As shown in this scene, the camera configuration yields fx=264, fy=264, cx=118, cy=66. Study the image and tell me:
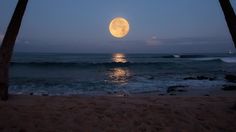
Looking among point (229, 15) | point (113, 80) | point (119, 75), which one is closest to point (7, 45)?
point (229, 15)

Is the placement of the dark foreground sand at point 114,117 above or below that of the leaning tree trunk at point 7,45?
below

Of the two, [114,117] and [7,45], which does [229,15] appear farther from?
[7,45]

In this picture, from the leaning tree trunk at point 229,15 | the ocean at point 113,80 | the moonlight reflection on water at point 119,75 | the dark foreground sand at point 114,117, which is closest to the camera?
the dark foreground sand at point 114,117

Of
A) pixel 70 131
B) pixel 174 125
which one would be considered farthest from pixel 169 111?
pixel 70 131

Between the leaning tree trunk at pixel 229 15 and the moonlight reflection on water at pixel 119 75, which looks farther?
the moonlight reflection on water at pixel 119 75

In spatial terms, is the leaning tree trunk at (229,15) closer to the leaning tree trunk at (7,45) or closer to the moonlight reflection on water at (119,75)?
the leaning tree trunk at (7,45)

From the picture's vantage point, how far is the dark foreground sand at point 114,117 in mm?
5879

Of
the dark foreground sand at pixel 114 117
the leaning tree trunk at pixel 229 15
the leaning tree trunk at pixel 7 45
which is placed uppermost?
the leaning tree trunk at pixel 229 15

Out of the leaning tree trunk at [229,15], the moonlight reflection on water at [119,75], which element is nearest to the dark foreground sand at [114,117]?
the leaning tree trunk at [229,15]

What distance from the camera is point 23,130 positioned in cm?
555

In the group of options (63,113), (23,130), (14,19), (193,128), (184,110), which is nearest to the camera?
(23,130)

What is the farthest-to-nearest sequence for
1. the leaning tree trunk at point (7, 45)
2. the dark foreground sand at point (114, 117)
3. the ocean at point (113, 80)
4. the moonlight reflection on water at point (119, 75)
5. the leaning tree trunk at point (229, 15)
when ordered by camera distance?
the moonlight reflection on water at point (119, 75) < the ocean at point (113, 80) < the leaning tree trunk at point (7, 45) < the leaning tree trunk at point (229, 15) < the dark foreground sand at point (114, 117)

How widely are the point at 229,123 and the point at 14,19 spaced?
6.42 meters

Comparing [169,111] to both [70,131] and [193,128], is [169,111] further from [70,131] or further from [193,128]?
[70,131]
